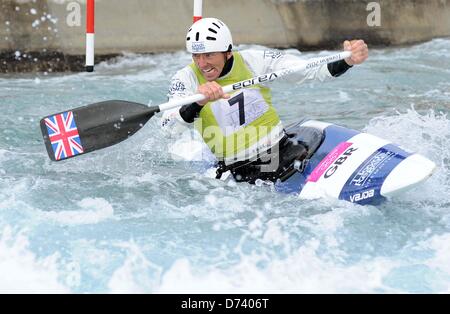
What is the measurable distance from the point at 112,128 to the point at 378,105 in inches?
152

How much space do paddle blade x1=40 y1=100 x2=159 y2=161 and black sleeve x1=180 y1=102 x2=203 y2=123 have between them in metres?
0.25

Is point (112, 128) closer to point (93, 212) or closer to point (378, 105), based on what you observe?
point (93, 212)

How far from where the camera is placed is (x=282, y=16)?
36.5 feet

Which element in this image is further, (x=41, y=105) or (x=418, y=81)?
(x=418, y=81)

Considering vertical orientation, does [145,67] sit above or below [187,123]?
below

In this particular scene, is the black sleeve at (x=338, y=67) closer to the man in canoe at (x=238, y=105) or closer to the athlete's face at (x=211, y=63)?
the man in canoe at (x=238, y=105)

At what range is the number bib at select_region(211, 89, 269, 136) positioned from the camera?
5277mm

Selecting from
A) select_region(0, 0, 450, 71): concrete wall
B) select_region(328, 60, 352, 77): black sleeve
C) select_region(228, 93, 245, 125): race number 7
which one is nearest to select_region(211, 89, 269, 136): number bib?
select_region(228, 93, 245, 125): race number 7

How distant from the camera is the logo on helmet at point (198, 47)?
16.7 ft

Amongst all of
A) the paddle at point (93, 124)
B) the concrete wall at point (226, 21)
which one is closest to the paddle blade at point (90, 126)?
the paddle at point (93, 124)

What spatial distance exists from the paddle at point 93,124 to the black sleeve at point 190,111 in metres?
0.21

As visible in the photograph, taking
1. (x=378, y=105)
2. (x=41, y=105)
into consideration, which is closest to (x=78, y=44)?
(x=41, y=105)
